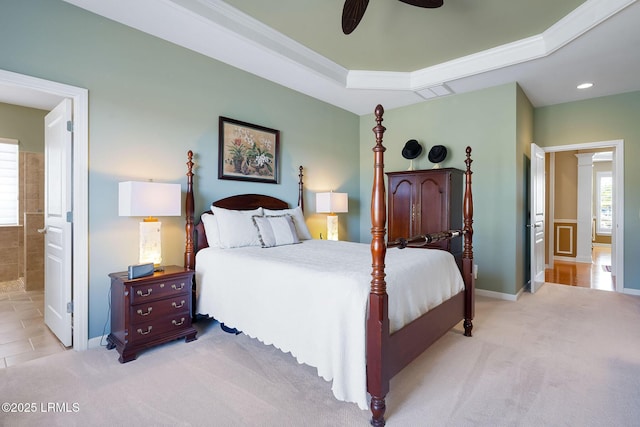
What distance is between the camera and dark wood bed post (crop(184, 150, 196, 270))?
313 centimetres

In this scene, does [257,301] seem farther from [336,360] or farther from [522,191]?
[522,191]

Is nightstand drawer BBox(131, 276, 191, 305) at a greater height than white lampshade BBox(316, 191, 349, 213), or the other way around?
white lampshade BBox(316, 191, 349, 213)

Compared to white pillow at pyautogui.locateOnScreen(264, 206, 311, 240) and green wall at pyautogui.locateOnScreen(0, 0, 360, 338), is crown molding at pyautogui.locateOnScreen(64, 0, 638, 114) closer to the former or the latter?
green wall at pyautogui.locateOnScreen(0, 0, 360, 338)

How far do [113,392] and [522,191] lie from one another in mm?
4993

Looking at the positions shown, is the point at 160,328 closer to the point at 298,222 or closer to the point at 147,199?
the point at 147,199

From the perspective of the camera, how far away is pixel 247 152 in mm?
3875

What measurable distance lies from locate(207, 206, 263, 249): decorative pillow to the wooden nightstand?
1.55ft

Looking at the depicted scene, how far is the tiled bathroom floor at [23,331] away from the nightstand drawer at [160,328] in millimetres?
739

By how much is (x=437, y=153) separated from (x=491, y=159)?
71 centimetres

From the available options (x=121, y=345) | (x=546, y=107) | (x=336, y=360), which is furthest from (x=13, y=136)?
(x=546, y=107)

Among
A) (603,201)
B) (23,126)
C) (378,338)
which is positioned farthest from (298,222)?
(603,201)

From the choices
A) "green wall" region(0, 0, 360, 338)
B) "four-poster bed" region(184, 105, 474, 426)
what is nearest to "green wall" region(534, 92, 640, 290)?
"four-poster bed" region(184, 105, 474, 426)

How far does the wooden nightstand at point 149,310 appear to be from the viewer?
2.46m

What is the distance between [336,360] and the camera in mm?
1782
